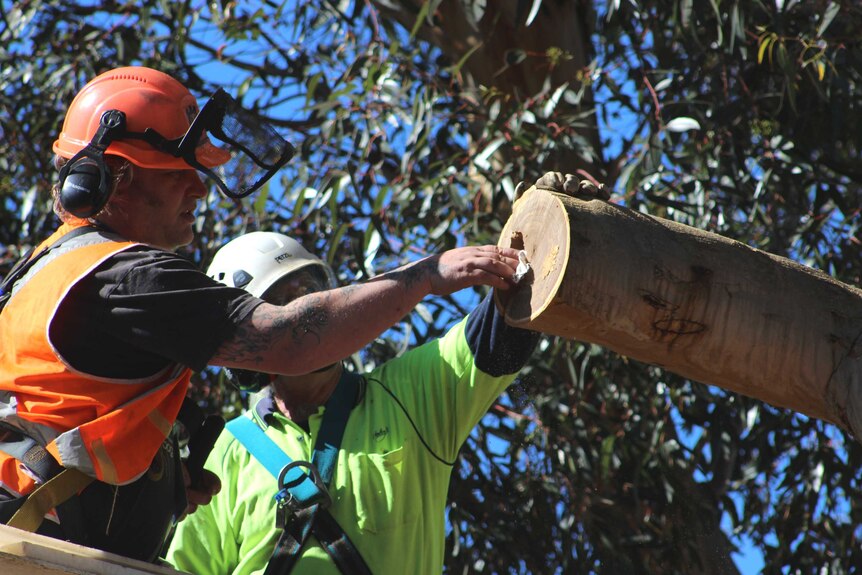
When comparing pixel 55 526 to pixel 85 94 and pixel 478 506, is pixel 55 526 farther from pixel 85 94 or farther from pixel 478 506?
pixel 478 506

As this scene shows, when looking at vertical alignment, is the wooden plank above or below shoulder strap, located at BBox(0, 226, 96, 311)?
below

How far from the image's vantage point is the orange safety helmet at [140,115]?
283cm

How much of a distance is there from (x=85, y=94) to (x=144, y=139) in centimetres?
29

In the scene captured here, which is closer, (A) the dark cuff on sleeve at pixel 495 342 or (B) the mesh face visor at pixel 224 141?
(B) the mesh face visor at pixel 224 141

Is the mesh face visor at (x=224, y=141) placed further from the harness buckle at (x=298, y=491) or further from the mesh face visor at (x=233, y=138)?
the harness buckle at (x=298, y=491)

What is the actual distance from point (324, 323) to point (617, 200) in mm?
2664

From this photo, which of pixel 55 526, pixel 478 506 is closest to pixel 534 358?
pixel 478 506

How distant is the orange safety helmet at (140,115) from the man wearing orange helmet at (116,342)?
0.08ft

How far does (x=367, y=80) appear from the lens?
5559 millimetres

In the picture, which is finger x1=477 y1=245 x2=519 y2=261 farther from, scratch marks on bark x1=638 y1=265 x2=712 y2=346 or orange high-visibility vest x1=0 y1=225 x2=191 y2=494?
orange high-visibility vest x1=0 y1=225 x2=191 y2=494

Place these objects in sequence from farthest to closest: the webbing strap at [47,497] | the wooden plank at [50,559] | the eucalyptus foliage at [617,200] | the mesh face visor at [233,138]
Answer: the eucalyptus foliage at [617,200]
the mesh face visor at [233,138]
the webbing strap at [47,497]
the wooden plank at [50,559]

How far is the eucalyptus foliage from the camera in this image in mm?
5258

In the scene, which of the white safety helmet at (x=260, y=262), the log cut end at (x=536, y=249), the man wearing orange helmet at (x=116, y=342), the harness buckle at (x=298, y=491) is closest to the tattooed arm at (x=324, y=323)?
the man wearing orange helmet at (x=116, y=342)

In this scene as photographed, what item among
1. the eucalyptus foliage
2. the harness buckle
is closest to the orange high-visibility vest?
the harness buckle
